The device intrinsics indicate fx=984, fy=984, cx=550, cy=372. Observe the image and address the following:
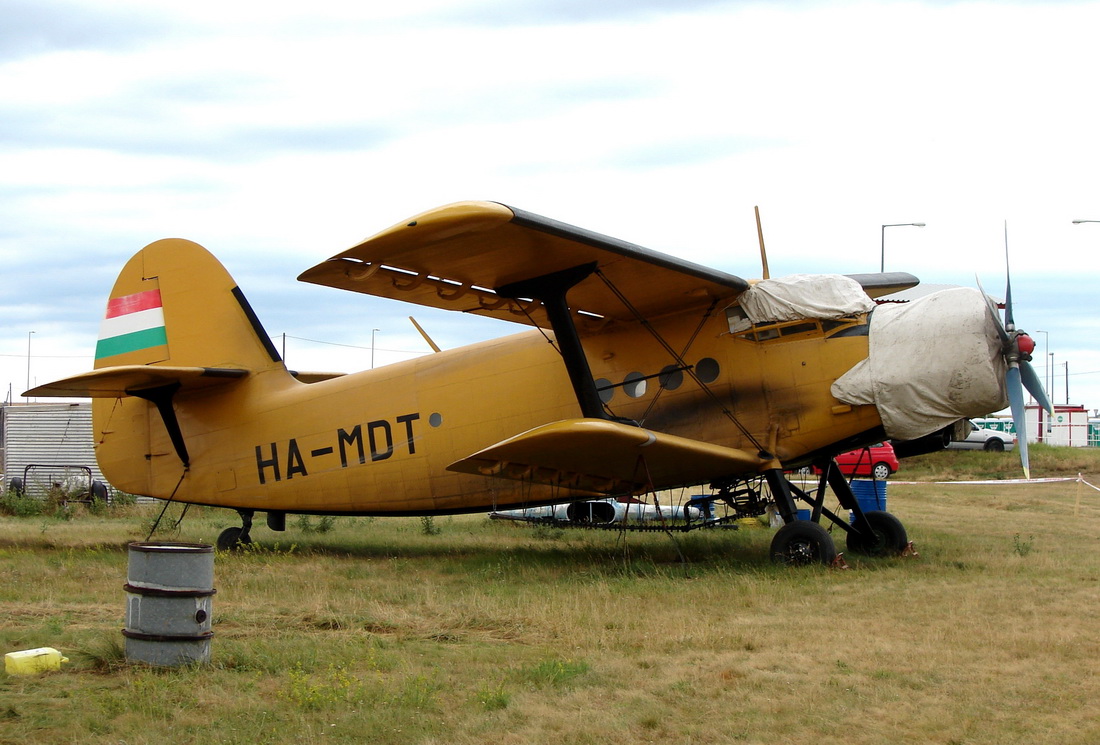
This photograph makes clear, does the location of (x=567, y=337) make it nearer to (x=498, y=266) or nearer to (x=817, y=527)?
(x=498, y=266)

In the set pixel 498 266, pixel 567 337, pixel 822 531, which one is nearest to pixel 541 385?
pixel 567 337

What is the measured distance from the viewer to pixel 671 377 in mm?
11859

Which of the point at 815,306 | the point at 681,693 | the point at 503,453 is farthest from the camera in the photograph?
the point at 815,306

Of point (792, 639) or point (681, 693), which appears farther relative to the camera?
point (792, 639)

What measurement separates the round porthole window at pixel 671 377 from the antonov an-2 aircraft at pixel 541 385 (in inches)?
1.0

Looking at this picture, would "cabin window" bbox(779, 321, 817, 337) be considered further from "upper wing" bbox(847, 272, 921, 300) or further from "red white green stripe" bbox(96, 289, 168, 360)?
"red white green stripe" bbox(96, 289, 168, 360)

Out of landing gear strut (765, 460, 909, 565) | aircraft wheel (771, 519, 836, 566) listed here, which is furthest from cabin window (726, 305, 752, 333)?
aircraft wheel (771, 519, 836, 566)

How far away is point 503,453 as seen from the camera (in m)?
10.4

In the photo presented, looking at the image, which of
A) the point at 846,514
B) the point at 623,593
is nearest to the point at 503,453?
the point at 623,593

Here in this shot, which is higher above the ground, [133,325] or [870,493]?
[133,325]

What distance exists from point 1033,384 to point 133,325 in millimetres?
12238

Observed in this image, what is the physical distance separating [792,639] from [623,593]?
8.13 ft

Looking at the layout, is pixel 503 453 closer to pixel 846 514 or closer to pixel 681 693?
pixel 681 693

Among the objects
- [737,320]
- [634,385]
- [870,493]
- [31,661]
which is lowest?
[870,493]
